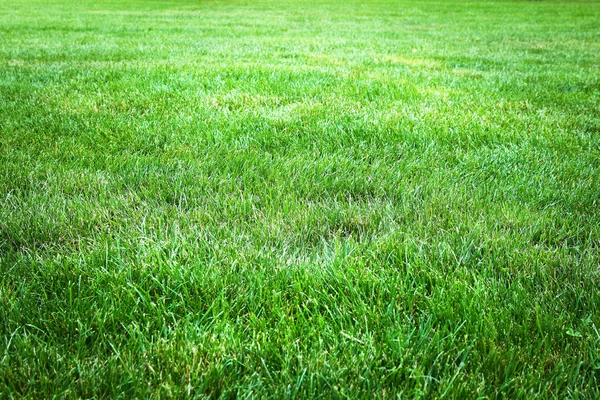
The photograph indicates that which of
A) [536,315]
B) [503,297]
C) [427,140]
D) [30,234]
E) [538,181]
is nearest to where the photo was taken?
[536,315]

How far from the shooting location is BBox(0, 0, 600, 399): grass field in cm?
137

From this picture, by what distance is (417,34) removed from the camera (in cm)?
1317

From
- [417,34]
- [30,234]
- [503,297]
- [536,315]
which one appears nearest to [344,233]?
[503,297]

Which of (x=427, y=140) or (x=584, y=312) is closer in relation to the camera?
(x=584, y=312)

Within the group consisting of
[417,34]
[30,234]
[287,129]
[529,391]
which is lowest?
[529,391]

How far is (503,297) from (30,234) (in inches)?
80.5

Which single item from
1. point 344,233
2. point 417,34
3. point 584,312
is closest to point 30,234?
point 344,233

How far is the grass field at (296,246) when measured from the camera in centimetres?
137

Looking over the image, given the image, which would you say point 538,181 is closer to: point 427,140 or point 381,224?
point 427,140

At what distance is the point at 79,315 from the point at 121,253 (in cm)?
43

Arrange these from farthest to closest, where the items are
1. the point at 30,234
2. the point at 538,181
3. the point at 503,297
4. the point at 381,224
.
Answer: the point at 538,181
the point at 381,224
the point at 30,234
the point at 503,297

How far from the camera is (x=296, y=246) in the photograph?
6.86ft

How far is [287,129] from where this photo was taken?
3.71m

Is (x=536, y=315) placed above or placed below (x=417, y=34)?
below
